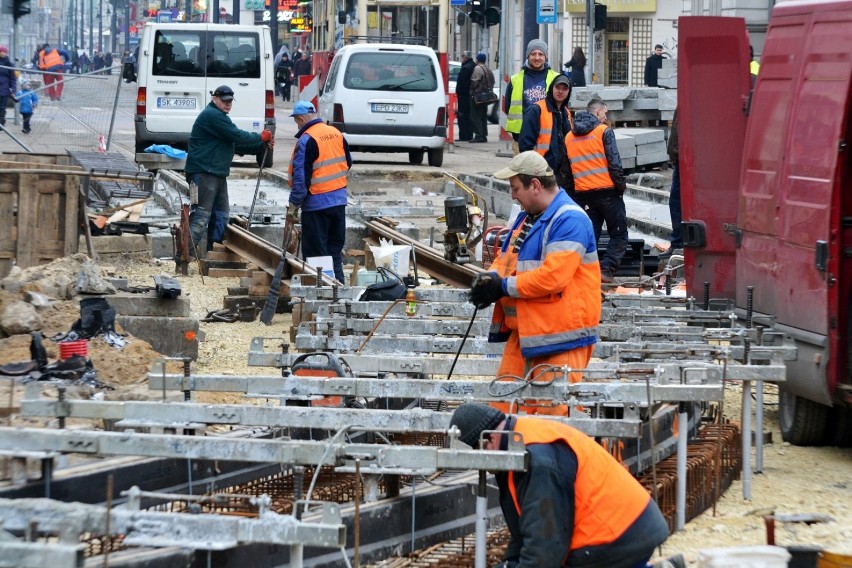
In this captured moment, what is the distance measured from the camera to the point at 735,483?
838cm

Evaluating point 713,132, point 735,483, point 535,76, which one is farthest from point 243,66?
point 735,483

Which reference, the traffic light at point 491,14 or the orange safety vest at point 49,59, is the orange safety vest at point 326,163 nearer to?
the traffic light at point 491,14

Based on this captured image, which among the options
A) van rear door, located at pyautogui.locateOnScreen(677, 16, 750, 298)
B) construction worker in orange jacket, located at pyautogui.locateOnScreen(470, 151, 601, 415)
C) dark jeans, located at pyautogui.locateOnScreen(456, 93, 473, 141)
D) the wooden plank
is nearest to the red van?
van rear door, located at pyautogui.locateOnScreen(677, 16, 750, 298)

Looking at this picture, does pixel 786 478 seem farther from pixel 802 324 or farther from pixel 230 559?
pixel 230 559

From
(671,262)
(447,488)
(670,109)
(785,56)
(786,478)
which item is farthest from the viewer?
(670,109)

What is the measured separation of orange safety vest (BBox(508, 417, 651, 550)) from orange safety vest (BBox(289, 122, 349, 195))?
7933 mm

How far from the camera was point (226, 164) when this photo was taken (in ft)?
52.0

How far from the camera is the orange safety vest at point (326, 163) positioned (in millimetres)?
13117

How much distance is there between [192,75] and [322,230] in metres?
11.5

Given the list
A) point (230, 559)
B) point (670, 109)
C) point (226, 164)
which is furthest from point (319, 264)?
point (670, 109)

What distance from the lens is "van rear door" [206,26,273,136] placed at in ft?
79.6

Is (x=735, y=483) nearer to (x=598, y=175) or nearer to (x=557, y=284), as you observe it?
(x=557, y=284)

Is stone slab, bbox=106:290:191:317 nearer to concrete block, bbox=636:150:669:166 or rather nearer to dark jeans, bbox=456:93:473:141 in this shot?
concrete block, bbox=636:150:669:166

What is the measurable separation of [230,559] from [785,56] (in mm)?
5105
